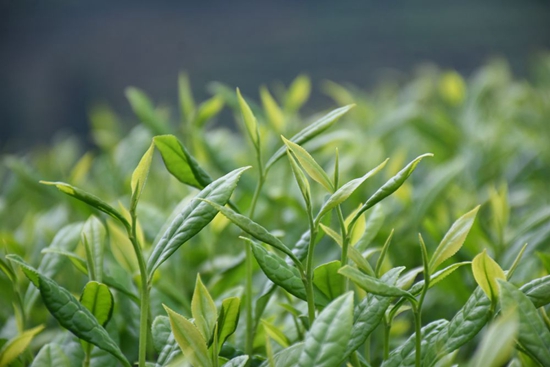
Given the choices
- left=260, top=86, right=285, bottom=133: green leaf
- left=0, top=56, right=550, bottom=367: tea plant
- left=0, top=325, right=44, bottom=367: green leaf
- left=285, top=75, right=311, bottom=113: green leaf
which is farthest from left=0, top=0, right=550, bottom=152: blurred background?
left=0, top=325, right=44, bottom=367: green leaf

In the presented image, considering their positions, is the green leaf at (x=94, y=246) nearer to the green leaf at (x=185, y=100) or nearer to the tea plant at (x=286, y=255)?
the tea plant at (x=286, y=255)

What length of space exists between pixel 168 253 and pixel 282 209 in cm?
60

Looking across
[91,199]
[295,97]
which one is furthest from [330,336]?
[295,97]

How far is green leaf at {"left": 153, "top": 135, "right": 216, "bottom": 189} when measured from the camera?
72 cm

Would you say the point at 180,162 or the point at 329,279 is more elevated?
the point at 180,162

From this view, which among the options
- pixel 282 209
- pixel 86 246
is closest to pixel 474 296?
pixel 86 246

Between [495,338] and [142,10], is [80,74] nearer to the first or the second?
[142,10]

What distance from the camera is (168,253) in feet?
2.09

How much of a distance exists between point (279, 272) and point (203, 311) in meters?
0.10

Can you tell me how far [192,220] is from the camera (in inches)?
25.5

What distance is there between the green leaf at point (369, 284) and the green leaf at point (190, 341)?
0.17 m

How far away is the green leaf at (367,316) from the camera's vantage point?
0.61 metres

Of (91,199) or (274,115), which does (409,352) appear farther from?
(274,115)

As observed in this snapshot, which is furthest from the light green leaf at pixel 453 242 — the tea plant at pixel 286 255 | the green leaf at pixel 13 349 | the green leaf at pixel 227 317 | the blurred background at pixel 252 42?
the blurred background at pixel 252 42
